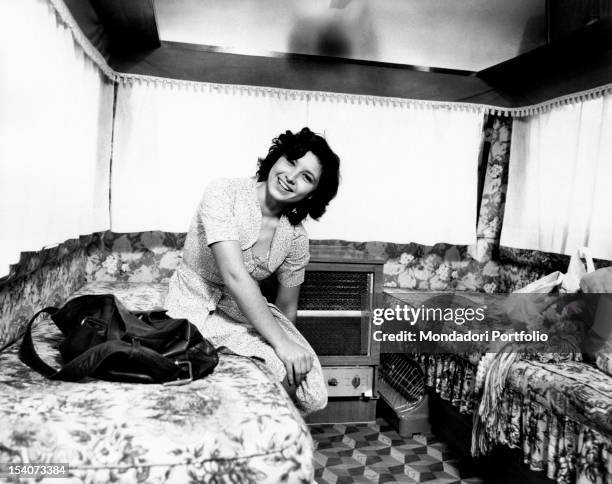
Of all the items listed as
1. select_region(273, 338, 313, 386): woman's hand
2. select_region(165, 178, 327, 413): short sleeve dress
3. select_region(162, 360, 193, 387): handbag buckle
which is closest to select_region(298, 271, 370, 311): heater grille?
select_region(165, 178, 327, 413): short sleeve dress

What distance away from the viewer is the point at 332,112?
3273 mm

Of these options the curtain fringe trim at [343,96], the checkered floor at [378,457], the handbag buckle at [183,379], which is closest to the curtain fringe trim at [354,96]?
the curtain fringe trim at [343,96]

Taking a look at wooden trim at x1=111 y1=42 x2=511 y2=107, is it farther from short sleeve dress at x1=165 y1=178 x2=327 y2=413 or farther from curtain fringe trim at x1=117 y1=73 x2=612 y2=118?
short sleeve dress at x1=165 y1=178 x2=327 y2=413

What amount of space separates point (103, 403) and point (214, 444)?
29cm

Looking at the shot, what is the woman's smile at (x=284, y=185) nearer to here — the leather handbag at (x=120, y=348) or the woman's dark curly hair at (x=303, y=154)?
the woman's dark curly hair at (x=303, y=154)

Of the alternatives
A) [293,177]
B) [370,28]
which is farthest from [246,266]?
[370,28]

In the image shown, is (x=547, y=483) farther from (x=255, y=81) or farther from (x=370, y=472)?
(x=255, y=81)

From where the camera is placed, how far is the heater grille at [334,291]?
2.90m

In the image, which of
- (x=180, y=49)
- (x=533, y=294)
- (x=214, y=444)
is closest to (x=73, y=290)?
(x=180, y=49)

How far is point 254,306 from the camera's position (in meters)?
1.78

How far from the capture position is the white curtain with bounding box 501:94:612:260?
2.79m

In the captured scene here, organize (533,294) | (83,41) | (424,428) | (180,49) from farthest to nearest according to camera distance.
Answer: (180,49)
(424,428)
(533,294)
(83,41)

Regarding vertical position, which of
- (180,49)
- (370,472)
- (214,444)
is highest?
(180,49)

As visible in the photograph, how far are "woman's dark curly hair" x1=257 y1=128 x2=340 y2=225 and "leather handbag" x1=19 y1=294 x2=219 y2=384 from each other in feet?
2.41
